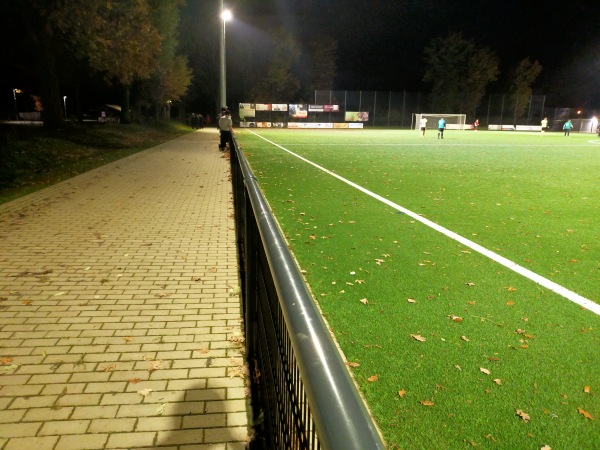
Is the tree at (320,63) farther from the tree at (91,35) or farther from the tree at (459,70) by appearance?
the tree at (91,35)

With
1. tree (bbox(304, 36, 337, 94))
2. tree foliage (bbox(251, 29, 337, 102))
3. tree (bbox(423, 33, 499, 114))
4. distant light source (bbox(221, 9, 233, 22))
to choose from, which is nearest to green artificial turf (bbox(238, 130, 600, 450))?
distant light source (bbox(221, 9, 233, 22))

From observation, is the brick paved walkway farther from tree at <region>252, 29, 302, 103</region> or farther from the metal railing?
tree at <region>252, 29, 302, 103</region>

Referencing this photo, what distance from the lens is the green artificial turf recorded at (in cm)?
311

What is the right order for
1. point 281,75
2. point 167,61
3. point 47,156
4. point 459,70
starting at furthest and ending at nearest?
point 459,70, point 281,75, point 167,61, point 47,156

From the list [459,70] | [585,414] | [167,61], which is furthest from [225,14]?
[459,70]

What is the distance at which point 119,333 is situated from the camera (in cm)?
440

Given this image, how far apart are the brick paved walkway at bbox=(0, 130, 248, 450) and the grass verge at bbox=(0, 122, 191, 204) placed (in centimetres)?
457

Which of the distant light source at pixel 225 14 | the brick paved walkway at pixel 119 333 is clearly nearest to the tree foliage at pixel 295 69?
the distant light source at pixel 225 14

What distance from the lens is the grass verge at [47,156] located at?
13.3 meters

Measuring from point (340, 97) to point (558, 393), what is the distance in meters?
73.7

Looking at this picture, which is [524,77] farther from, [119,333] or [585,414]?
[119,333]

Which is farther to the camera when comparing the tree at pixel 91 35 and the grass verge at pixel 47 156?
the tree at pixel 91 35

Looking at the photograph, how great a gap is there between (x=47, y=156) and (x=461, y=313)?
1827cm

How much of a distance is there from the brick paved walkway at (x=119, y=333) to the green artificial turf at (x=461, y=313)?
110 centimetres
